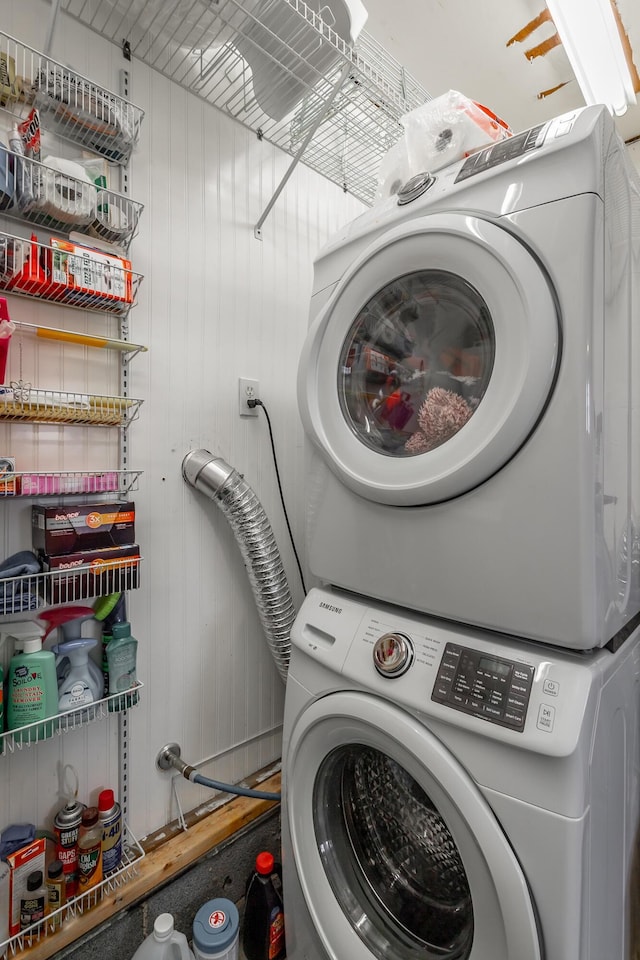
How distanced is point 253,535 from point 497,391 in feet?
2.67

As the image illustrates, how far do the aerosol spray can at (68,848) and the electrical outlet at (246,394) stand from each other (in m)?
1.12

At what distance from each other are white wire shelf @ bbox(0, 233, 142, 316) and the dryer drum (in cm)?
117

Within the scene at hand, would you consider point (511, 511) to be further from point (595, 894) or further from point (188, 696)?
point (188, 696)

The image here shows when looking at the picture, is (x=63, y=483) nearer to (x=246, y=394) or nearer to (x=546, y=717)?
(x=246, y=394)

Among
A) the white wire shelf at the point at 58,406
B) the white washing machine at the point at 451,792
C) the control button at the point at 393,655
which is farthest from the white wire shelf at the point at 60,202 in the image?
the control button at the point at 393,655

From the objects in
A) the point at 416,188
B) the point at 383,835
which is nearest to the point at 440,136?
the point at 416,188

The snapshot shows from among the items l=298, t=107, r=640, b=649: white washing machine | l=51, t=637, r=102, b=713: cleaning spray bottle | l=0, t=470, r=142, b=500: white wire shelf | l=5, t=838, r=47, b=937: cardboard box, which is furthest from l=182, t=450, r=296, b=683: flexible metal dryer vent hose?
l=5, t=838, r=47, b=937: cardboard box

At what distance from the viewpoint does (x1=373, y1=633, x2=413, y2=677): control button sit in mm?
895

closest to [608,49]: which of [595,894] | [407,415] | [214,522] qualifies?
[407,415]

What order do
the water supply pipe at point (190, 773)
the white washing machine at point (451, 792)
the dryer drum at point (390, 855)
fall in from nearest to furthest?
the white washing machine at point (451, 792)
the dryer drum at point (390, 855)
the water supply pipe at point (190, 773)

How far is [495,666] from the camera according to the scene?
31.5 inches

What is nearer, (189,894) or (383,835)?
(383,835)

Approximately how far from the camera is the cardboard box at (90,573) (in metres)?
1.01

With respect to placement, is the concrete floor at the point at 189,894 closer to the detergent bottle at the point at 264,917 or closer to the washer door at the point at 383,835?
the detergent bottle at the point at 264,917
